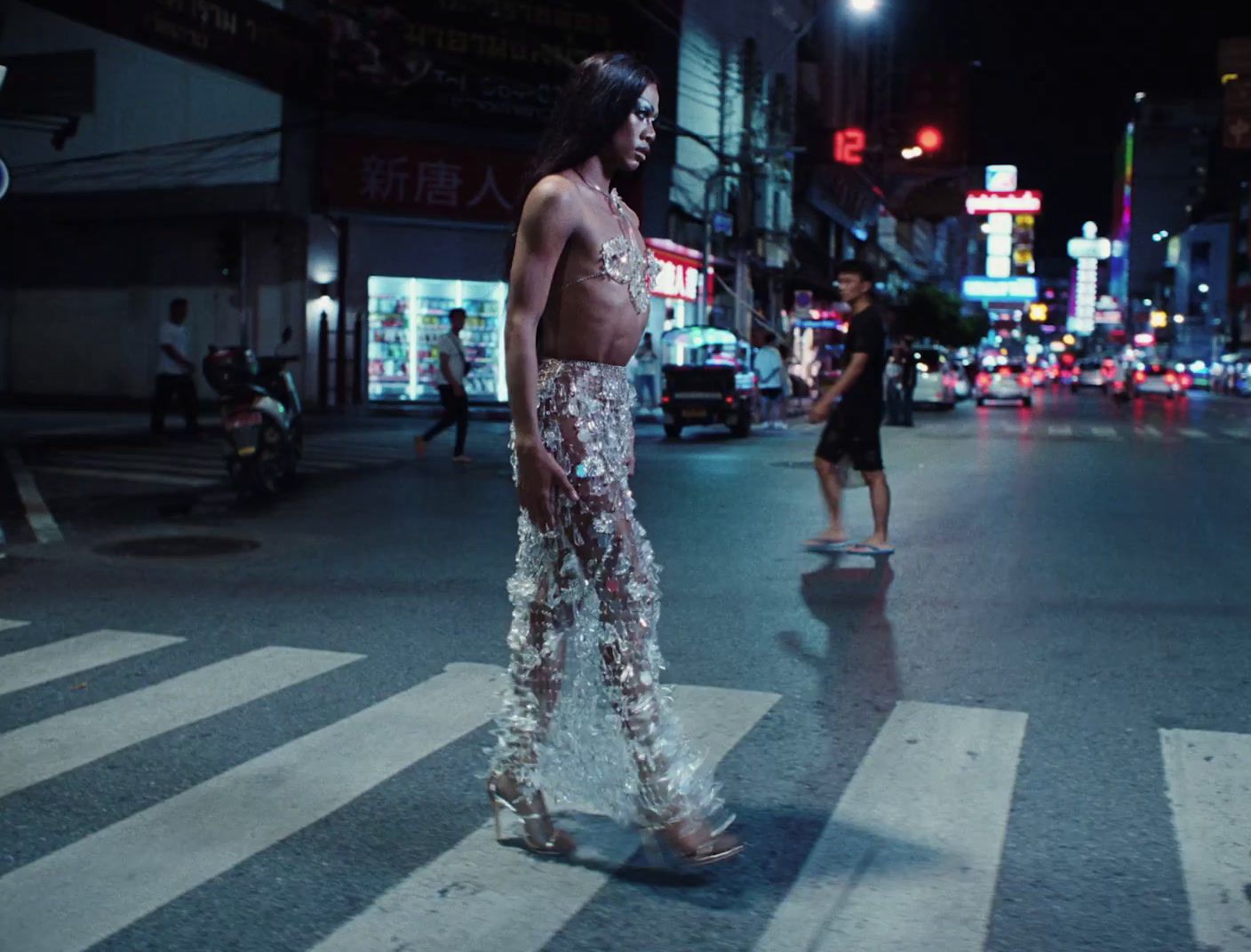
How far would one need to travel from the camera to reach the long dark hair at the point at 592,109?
3615 millimetres

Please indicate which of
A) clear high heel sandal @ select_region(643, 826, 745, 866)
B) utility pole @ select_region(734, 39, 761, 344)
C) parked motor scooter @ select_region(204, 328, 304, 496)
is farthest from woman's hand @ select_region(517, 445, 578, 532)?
utility pole @ select_region(734, 39, 761, 344)

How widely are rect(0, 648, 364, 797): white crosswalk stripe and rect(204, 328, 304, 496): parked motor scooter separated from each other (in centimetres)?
690

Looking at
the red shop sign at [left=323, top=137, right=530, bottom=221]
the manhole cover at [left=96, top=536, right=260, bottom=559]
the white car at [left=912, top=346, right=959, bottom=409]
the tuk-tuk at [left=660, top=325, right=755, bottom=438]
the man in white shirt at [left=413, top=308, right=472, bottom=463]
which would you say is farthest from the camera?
the white car at [left=912, top=346, right=959, bottom=409]

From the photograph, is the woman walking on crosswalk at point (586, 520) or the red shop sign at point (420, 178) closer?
the woman walking on crosswalk at point (586, 520)

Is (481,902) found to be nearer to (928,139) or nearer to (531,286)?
(531,286)

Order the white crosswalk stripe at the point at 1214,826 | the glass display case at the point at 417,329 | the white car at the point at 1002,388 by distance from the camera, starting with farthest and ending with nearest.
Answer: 1. the white car at the point at 1002,388
2. the glass display case at the point at 417,329
3. the white crosswalk stripe at the point at 1214,826

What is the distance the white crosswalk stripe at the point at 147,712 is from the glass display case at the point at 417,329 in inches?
1029

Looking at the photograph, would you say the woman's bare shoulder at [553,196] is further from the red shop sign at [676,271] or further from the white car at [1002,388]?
the white car at [1002,388]

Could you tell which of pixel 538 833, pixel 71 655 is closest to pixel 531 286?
pixel 538 833

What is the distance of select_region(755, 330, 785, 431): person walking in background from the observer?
88.4ft

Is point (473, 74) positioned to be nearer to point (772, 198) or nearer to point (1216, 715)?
point (772, 198)

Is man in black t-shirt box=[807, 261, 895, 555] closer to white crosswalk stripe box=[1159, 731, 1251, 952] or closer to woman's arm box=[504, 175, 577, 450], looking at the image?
white crosswalk stripe box=[1159, 731, 1251, 952]

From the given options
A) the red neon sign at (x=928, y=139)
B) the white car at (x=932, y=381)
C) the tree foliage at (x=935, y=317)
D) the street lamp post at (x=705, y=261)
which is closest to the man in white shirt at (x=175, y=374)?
the street lamp post at (x=705, y=261)

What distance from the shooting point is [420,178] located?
1228 inches
